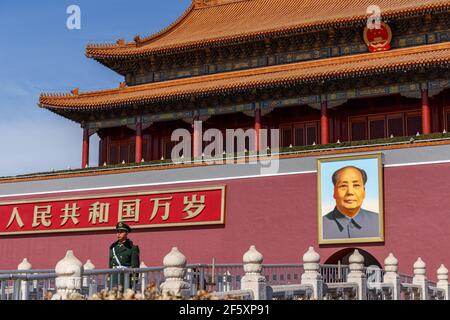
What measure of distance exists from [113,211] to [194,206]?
9.25ft

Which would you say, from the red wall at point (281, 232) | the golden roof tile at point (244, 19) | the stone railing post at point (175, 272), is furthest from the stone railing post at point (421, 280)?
the golden roof tile at point (244, 19)

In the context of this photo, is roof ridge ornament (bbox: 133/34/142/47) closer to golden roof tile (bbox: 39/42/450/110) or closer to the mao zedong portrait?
golden roof tile (bbox: 39/42/450/110)

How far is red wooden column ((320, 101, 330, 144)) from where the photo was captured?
930 inches

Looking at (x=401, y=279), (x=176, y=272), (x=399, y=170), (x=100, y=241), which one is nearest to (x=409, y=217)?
(x=399, y=170)

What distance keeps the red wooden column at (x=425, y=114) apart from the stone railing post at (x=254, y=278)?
1198 cm

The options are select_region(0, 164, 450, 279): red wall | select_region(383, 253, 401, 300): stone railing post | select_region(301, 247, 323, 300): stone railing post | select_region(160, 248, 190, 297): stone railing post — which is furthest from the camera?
select_region(0, 164, 450, 279): red wall

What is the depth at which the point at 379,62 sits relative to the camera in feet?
76.2

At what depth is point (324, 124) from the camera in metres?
23.8

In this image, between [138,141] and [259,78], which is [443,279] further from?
[138,141]

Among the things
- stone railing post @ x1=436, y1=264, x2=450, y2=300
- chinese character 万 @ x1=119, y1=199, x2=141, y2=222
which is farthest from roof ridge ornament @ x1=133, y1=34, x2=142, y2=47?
stone railing post @ x1=436, y1=264, x2=450, y2=300

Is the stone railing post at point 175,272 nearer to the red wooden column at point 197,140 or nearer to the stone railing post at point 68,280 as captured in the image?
the stone railing post at point 68,280

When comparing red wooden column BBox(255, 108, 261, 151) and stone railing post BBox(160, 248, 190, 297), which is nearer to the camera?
stone railing post BBox(160, 248, 190, 297)

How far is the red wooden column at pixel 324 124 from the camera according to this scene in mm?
23628

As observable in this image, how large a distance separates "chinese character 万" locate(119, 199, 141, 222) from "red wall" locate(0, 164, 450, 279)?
503 mm
